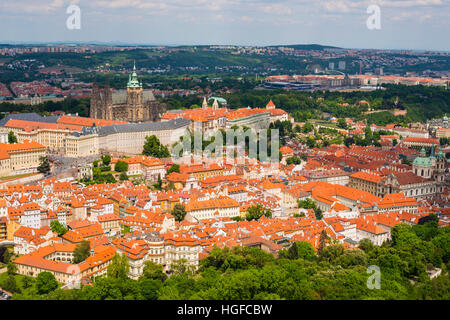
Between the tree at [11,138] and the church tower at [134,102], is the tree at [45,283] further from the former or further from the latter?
the church tower at [134,102]

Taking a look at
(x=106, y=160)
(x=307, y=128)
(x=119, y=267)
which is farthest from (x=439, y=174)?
(x=119, y=267)

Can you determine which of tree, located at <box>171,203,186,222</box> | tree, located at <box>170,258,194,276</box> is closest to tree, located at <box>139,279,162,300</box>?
tree, located at <box>170,258,194,276</box>

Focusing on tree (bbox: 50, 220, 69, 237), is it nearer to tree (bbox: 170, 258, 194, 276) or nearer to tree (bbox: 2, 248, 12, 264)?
tree (bbox: 2, 248, 12, 264)

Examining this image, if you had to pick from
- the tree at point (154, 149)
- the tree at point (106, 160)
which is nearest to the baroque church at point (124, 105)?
the tree at point (154, 149)

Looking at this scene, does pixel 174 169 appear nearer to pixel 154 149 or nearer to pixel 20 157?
pixel 154 149

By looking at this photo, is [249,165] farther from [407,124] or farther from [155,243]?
[407,124]

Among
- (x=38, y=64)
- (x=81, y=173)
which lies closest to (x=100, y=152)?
(x=81, y=173)
